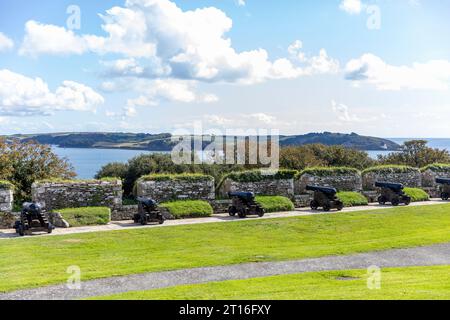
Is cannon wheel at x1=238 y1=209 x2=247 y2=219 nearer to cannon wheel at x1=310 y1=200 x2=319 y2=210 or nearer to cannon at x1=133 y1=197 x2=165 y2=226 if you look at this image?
cannon at x1=133 y1=197 x2=165 y2=226

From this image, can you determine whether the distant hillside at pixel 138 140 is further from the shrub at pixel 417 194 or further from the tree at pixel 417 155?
the shrub at pixel 417 194

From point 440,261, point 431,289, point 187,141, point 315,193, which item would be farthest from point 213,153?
point 431,289

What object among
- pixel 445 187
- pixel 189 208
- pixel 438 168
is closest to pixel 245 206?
pixel 189 208

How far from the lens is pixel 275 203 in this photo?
1856cm

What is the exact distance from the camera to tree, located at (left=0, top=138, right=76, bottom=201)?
57.0 feet

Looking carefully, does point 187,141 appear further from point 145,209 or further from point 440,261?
point 440,261

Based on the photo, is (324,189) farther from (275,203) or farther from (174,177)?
(174,177)

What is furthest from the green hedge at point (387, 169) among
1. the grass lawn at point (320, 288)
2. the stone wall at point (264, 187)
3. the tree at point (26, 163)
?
the grass lawn at point (320, 288)

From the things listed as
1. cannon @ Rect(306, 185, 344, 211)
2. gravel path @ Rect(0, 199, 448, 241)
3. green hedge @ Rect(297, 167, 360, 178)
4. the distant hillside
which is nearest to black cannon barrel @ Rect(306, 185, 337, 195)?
cannon @ Rect(306, 185, 344, 211)

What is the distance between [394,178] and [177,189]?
9963 millimetres

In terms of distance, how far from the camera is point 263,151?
3525 centimetres

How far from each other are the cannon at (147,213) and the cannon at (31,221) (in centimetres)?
272

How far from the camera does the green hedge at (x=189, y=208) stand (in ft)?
55.9
